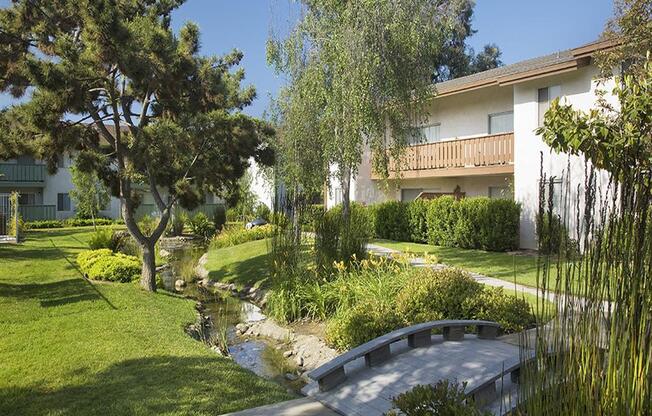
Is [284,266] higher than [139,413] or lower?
higher

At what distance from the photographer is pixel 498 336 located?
7324 mm

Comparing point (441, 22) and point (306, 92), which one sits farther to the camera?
point (441, 22)

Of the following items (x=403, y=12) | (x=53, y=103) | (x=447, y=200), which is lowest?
(x=447, y=200)

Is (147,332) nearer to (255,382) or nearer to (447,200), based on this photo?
(255,382)

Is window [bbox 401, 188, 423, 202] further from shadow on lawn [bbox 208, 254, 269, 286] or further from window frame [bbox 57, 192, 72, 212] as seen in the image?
window frame [bbox 57, 192, 72, 212]

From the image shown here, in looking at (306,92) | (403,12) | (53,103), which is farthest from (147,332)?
(403,12)

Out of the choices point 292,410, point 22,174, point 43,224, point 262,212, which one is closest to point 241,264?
point 292,410

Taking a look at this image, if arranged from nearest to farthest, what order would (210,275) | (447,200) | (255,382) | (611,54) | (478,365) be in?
(478,365)
(255,382)
(611,54)
(210,275)
(447,200)

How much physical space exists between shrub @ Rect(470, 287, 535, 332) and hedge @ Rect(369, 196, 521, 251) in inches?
354

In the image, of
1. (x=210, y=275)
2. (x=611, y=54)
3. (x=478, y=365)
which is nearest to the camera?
(x=478, y=365)

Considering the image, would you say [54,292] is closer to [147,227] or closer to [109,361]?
[109,361]

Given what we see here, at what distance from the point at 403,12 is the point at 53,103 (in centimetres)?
826

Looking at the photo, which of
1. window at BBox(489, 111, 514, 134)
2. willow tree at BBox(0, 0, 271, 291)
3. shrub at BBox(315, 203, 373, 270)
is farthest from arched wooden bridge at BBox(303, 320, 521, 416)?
window at BBox(489, 111, 514, 134)

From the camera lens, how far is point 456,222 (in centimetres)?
1789
